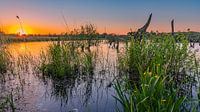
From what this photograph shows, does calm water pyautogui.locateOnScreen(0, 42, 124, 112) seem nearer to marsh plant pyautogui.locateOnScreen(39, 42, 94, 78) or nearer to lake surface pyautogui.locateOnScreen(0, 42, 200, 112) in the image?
lake surface pyautogui.locateOnScreen(0, 42, 200, 112)

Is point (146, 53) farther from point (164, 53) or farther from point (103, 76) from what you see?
point (103, 76)

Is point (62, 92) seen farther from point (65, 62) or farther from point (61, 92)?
point (65, 62)

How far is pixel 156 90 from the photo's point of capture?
19.7ft

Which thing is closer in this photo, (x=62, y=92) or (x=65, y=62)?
(x=62, y=92)

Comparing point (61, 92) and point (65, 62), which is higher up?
point (65, 62)

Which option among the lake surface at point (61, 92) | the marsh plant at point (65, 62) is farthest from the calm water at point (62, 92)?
the marsh plant at point (65, 62)

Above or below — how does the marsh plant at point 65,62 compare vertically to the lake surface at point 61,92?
above

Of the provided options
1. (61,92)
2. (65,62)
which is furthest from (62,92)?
(65,62)

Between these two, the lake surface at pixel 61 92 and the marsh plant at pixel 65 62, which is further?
the marsh plant at pixel 65 62

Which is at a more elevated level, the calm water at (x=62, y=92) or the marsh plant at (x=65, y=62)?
the marsh plant at (x=65, y=62)

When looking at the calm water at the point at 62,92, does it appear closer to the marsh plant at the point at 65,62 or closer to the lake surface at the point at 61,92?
the lake surface at the point at 61,92

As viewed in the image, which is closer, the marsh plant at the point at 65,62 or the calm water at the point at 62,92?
the calm water at the point at 62,92

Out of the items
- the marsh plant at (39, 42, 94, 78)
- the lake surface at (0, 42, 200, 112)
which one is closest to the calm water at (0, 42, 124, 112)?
the lake surface at (0, 42, 200, 112)

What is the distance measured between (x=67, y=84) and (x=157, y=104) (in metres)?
8.03
